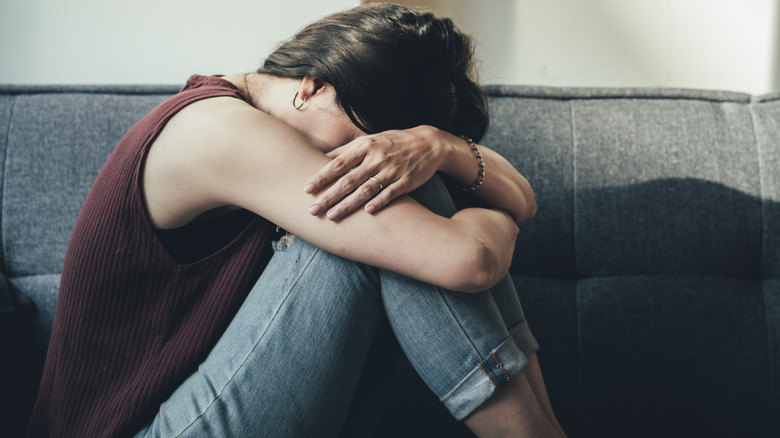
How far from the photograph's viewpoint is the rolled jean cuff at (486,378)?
65 cm

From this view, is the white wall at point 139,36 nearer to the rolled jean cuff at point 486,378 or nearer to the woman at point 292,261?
the woman at point 292,261

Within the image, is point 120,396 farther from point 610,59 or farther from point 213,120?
point 610,59

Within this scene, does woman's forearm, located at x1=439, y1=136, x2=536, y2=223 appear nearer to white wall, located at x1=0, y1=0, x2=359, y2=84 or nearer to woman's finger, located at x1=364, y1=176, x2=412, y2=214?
woman's finger, located at x1=364, y1=176, x2=412, y2=214

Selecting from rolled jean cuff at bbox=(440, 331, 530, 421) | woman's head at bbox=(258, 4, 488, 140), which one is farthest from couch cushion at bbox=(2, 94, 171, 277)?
rolled jean cuff at bbox=(440, 331, 530, 421)

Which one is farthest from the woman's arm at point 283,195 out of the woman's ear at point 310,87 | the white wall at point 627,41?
the white wall at point 627,41

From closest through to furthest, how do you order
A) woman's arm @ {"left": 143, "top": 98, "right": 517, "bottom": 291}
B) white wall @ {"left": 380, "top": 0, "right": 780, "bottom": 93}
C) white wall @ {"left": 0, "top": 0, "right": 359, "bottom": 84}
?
woman's arm @ {"left": 143, "top": 98, "right": 517, "bottom": 291} → white wall @ {"left": 0, "top": 0, "right": 359, "bottom": 84} → white wall @ {"left": 380, "top": 0, "right": 780, "bottom": 93}

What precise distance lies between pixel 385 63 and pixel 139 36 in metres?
0.81

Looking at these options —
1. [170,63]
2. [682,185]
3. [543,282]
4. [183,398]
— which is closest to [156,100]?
[170,63]

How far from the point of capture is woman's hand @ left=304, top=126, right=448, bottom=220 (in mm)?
650

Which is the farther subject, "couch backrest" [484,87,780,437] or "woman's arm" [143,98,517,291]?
"couch backrest" [484,87,780,437]

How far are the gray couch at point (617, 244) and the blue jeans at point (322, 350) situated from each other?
0.46 meters

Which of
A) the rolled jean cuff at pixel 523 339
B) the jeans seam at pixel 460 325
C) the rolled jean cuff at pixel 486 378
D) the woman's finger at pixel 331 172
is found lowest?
the rolled jean cuff at pixel 523 339

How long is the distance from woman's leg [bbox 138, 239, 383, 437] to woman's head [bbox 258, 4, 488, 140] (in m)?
0.23

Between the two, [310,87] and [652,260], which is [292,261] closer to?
[310,87]
